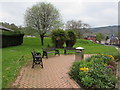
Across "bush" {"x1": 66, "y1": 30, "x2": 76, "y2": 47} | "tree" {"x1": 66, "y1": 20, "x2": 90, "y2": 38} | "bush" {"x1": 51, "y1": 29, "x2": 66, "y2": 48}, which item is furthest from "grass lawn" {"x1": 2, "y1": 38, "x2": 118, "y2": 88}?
"tree" {"x1": 66, "y1": 20, "x2": 90, "y2": 38}

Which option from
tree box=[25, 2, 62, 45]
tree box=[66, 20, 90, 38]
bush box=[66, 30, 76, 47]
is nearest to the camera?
bush box=[66, 30, 76, 47]

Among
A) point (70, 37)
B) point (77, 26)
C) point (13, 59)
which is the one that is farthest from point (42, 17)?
point (77, 26)

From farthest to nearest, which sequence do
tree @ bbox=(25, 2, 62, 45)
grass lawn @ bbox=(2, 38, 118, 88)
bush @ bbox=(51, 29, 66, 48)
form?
tree @ bbox=(25, 2, 62, 45)
bush @ bbox=(51, 29, 66, 48)
grass lawn @ bbox=(2, 38, 118, 88)

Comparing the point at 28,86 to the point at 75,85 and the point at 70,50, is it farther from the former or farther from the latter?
the point at 70,50

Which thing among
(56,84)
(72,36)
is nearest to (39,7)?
A: (72,36)

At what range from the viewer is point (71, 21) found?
39938 mm

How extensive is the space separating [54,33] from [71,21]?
27.2 metres

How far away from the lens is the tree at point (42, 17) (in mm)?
18969

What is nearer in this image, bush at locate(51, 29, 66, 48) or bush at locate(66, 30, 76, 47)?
bush at locate(51, 29, 66, 48)

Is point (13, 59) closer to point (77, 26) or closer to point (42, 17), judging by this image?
point (42, 17)

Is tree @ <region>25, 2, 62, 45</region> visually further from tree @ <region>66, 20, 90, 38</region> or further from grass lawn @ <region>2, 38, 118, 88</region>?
tree @ <region>66, 20, 90, 38</region>

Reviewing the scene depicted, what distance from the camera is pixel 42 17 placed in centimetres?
1916

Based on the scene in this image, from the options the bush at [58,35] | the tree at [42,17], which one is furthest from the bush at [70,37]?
the tree at [42,17]

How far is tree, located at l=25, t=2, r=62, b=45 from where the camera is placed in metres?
19.0
